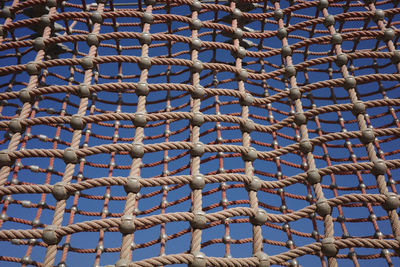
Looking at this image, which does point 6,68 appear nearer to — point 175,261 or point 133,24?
point 133,24

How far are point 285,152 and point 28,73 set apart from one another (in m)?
1.05

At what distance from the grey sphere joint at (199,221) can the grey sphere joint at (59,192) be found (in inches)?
16.1

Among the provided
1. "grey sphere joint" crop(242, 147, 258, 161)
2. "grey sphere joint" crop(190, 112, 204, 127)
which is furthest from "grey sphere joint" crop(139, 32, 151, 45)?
"grey sphere joint" crop(242, 147, 258, 161)

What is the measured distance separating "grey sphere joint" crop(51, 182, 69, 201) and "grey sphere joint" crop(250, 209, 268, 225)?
1.97 ft

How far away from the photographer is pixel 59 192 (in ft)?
2.98

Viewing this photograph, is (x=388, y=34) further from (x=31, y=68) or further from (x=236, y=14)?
(x=31, y=68)

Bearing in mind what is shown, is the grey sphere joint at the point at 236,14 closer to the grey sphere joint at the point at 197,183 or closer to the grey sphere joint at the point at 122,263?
the grey sphere joint at the point at 197,183

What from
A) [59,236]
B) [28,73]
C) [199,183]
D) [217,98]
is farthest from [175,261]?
[217,98]

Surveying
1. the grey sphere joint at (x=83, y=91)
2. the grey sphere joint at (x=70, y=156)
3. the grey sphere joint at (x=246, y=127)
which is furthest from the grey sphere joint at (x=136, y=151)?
the grey sphere joint at (x=246, y=127)

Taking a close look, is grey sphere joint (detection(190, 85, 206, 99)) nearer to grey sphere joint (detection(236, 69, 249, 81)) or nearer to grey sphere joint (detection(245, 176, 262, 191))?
grey sphere joint (detection(236, 69, 249, 81))

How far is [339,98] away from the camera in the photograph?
6.23ft

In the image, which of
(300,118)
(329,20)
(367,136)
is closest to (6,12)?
(300,118)

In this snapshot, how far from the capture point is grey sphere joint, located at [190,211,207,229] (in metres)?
0.89

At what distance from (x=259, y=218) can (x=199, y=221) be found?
7.9 inches
